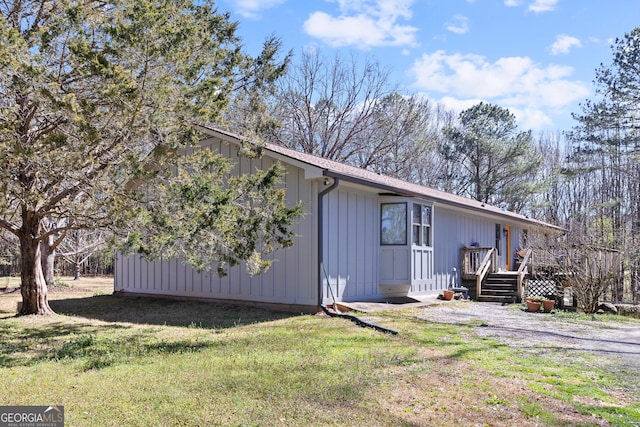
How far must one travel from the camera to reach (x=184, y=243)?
796 cm

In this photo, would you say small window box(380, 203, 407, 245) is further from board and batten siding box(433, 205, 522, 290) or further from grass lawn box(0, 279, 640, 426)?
grass lawn box(0, 279, 640, 426)

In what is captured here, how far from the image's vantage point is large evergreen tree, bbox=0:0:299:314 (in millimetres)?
6918

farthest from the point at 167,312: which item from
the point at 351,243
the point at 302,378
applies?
the point at 302,378

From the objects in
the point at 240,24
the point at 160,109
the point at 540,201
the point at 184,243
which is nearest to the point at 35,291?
the point at 184,243

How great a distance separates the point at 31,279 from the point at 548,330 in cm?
986

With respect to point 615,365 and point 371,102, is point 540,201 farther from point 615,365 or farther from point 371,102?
point 615,365

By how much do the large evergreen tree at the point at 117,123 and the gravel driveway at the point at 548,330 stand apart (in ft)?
13.1

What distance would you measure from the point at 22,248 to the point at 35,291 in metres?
0.92

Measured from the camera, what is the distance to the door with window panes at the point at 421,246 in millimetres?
12352

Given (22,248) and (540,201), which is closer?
(22,248)

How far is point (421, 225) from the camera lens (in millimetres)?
12703

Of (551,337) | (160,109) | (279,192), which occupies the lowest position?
(551,337)

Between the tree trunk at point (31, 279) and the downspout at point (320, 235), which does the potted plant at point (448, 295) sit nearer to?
the downspout at point (320, 235)

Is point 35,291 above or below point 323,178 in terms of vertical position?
below
